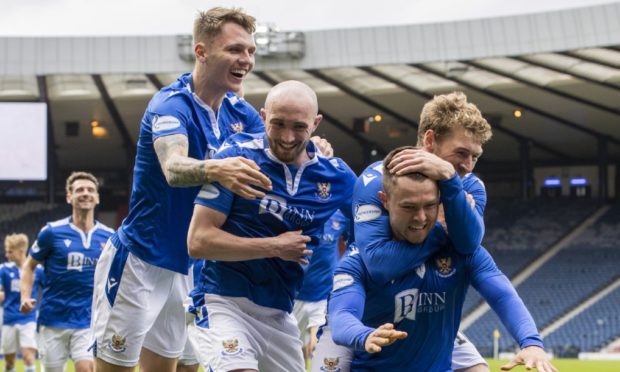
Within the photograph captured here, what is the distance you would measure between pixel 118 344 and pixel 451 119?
8.25ft

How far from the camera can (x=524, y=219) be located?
39875 millimetres

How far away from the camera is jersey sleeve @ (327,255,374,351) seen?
4023 mm

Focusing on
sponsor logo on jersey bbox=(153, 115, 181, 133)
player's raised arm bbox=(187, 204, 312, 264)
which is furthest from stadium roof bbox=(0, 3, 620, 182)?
player's raised arm bbox=(187, 204, 312, 264)

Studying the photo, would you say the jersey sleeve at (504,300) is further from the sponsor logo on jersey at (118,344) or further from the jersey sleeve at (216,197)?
the sponsor logo on jersey at (118,344)

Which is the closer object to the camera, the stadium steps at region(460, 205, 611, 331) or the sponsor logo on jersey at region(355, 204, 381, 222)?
the sponsor logo on jersey at region(355, 204, 381, 222)

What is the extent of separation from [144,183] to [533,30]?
22572mm

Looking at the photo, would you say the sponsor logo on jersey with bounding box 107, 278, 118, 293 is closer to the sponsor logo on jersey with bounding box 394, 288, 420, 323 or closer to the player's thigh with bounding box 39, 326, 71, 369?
the sponsor logo on jersey with bounding box 394, 288, 420, 323

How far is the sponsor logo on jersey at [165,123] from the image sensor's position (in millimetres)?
5504

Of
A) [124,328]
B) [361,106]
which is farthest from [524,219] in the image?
[124,328]

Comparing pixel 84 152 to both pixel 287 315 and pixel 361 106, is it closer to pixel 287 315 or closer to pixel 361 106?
pixel 361 106

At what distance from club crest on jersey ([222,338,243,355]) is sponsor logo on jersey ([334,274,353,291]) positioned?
72 cm

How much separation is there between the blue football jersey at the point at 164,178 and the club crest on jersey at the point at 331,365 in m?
1.52

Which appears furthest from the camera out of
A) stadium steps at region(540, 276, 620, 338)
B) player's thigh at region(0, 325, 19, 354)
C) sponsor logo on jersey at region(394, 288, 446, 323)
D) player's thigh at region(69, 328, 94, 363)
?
stadium steps at region(540, 276, 620, 338)

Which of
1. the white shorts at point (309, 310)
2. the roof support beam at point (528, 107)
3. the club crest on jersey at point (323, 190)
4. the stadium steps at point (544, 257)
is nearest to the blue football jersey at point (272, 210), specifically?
the club crest on jersey at point (323, 190)
